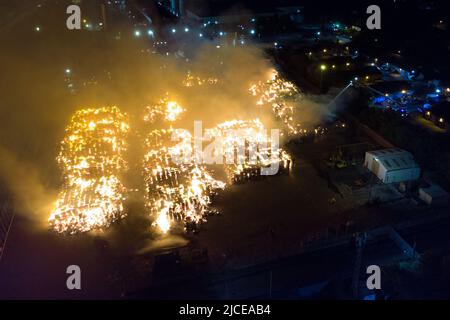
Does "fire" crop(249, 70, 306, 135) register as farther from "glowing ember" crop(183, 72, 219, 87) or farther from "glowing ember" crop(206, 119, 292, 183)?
"glowing ember" crop(183, 72, 219, 87)

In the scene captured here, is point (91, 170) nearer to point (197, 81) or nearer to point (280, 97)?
point (197, 81)

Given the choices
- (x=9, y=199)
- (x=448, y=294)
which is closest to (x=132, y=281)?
(x=9, y=199)

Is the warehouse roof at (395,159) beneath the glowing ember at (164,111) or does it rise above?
beneath

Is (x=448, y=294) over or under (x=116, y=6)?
under

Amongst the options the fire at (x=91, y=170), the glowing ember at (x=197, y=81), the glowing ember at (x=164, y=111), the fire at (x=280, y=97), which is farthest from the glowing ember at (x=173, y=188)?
the glowing ember at (x=197, y=81)

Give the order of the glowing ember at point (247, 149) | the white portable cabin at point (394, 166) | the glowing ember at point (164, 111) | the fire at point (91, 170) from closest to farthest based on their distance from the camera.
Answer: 1. the fire at point (91, 170)
2. the white portable cabin at point (394, 166)
3. the glowing ember at point (247, 149)
4. the glowing ember at point (164, 111)

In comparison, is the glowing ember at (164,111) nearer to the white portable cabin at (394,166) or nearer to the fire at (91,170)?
the fire at (91,170)
